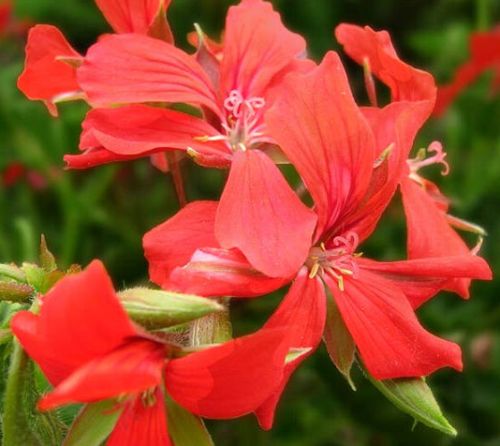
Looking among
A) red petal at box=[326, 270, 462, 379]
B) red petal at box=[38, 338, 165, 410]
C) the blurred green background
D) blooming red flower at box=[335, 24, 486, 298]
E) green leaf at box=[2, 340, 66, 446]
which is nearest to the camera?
red petal at box=[38, 338, 165, 410]

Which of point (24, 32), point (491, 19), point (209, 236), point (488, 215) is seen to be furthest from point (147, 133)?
point (491, 19)

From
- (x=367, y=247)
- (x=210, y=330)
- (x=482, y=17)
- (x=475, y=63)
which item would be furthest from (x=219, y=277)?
(x=482, y=17)

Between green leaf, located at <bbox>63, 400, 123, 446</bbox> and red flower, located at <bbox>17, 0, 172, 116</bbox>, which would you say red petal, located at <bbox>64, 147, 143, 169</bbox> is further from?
green leaf, located at <bbox>63, 400, 123, 446</bbox>

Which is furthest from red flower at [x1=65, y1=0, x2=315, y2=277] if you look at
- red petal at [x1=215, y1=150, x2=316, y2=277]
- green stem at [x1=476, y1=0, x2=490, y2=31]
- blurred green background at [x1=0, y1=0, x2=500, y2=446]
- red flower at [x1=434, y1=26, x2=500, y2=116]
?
green stem at [x1=476, y1=0, x2=490, y2=31]

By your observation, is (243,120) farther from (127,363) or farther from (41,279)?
(127,363)

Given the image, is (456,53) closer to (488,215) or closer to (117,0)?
(488,215)

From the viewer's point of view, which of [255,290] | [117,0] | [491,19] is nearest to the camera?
[255,290]
